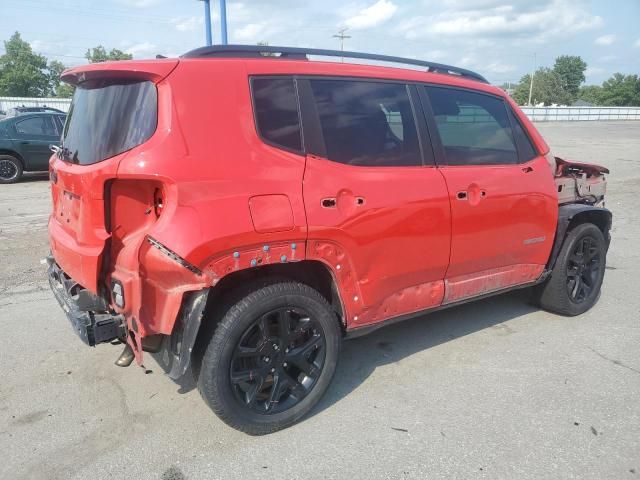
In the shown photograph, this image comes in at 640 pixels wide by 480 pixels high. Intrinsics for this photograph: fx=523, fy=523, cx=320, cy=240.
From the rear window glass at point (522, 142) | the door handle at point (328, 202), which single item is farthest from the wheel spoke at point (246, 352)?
the rear window glass at point (522, 142)

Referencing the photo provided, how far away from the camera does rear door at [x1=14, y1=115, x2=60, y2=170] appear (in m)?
11.7

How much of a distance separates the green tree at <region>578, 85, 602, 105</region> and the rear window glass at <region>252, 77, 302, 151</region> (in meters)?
124

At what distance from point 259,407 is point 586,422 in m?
1.86

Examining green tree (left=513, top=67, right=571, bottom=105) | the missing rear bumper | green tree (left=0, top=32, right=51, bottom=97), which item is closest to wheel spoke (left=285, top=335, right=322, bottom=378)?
the missing rear bumper

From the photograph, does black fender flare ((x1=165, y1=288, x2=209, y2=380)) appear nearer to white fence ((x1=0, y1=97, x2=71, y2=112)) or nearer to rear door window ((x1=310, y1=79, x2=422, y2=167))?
rear door window ((x1=310, y1=79, x2=422, y2=167))

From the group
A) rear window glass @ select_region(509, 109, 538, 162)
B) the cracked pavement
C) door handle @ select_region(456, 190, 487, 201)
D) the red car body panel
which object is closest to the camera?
the red car body panel

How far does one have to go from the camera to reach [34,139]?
38.8 feet

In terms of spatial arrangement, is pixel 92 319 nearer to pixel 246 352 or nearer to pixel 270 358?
pixel 246 352

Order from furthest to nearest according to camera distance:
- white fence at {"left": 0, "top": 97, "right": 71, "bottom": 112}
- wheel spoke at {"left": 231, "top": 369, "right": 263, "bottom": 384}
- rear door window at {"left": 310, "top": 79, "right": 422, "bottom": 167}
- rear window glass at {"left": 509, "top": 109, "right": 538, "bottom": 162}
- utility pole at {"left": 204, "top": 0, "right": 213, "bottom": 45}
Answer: white fence at {"left": 0, "top": 97, "right": 71, "bottom": 112} < utility pole at {"left": 204, "top": 0, "right": 213, "bottom": 45} < rear window glass at {"left": 509, "top": 109, "right": 538, "bottom": 162} < rear door window at {"left": 310, "top": 79, "right": 422, "bottom": 167} < wheel spoke at {"left": 231, "top": 369, "right": 263, "bottom": 384}

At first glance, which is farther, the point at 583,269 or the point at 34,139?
the point at 34,139

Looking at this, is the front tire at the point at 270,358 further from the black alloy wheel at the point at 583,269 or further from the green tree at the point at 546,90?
the green tree at the point at 546,90

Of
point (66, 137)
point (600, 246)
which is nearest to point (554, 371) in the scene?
point (600, 246)

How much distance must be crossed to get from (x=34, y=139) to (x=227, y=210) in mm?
11249

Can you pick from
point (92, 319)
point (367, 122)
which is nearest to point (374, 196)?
point (367, 122)
